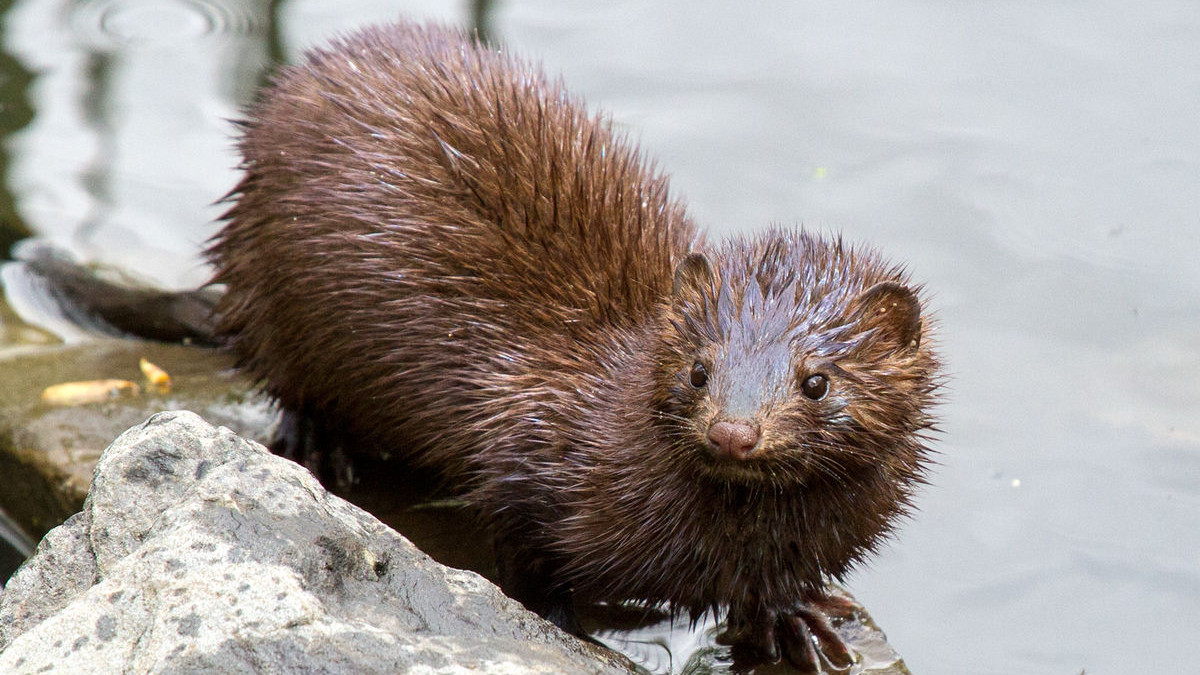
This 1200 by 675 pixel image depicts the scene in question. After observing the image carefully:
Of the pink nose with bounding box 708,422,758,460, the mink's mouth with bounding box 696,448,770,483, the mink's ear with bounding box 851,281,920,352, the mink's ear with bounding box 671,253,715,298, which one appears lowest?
the mink's mouth with bounding box 696,448,770,483

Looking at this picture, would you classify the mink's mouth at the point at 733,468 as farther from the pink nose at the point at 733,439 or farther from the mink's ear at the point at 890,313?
the mink's ear at the point at 890,313

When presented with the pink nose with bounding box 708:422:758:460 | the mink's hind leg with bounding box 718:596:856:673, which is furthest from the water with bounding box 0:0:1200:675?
the pink nose with bounding box 708:422:758:460

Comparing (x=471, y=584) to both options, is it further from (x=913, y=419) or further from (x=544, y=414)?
(x=913, y=419)

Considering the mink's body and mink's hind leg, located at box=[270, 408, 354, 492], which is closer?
the mink's body

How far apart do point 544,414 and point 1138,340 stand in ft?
11.8

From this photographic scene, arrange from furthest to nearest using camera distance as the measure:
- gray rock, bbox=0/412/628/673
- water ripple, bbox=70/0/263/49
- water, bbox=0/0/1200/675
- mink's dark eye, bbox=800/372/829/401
Result: water ripple, bbox=70/0/263/49 → water, bbox=0/0/1200/675 → mink's dark eye, bbox=800/372/829/401 → gray rock, bbox=0/412/628/673

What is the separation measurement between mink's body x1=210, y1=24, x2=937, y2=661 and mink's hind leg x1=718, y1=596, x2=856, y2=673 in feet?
0.08

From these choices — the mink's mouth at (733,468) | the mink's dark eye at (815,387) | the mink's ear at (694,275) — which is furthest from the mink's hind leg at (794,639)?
the mink's ear at (694,275)

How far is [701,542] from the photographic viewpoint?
493 centimetres

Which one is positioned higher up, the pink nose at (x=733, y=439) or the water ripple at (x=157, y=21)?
the water ripple at (x=157, y=21)

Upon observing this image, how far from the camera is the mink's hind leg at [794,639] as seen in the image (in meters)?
5.32

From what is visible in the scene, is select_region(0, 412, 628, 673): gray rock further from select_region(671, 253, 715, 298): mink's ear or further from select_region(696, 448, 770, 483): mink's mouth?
select_region(671, 253, 715, 298): mink's ear

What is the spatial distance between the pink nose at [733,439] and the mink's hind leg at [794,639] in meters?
1.12

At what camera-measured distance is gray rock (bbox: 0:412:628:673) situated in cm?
355
